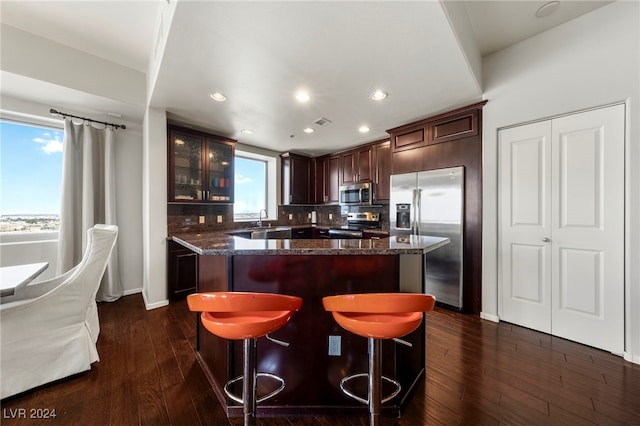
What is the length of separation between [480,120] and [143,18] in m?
3.58

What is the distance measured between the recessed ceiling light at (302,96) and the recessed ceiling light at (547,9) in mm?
2189

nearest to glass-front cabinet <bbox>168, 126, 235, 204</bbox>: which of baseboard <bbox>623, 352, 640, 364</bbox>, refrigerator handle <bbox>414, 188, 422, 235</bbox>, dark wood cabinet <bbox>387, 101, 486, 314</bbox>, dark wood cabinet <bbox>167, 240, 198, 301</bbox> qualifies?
dark wood cabinet <bbox>167, 240, 198, 301</bbox>

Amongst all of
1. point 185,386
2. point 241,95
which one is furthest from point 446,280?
point 241,95

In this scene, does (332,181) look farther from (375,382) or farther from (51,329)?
(51,329)

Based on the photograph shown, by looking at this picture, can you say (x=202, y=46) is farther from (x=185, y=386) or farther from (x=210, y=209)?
(x=210, y=209)

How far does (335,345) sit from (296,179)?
406 centimetres

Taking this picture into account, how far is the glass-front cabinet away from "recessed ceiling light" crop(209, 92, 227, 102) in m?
1.10

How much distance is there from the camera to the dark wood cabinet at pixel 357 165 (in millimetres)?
4484

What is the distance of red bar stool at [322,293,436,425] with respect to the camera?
3.71ft

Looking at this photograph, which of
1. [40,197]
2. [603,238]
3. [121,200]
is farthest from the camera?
[121,200]

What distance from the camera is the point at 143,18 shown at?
2.20 meters

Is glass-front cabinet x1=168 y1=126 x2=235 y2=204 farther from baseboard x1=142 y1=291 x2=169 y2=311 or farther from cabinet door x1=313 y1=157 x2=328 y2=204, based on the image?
cabinet door x1=313 y1=157 x2=328 y2=204

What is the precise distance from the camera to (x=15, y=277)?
1.72 m

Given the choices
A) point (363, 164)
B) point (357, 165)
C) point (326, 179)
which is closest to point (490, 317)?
point (363, 164)
